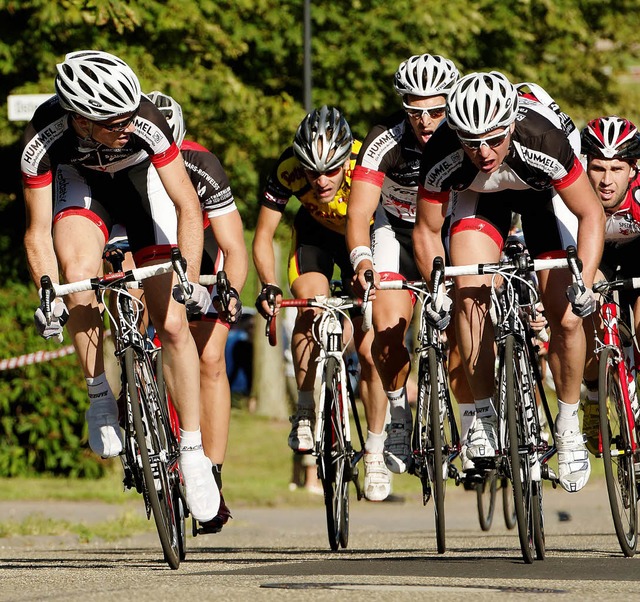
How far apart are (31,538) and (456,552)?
3450 mm

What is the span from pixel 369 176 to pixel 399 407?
1.47m

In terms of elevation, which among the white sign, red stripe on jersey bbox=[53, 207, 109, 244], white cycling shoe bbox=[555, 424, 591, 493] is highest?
the white sign

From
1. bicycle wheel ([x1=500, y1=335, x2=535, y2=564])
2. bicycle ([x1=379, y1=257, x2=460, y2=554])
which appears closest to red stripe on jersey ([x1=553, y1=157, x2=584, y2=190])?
bicycle wheel ([x1=500, y1=335, x2=535, y2=564])

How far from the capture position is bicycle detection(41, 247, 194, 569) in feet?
25.6

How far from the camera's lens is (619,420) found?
29.2 feet

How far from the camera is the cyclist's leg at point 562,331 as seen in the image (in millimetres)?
8570

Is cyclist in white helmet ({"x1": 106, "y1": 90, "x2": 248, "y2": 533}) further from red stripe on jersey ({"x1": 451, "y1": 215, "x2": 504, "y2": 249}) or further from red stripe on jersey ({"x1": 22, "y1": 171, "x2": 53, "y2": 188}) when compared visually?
red stripe on jersey ({"x1": 451, "y1": 215, "x2": 504, "y2": 249})

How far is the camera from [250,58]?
1861 cm

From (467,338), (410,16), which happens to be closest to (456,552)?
(467,338)

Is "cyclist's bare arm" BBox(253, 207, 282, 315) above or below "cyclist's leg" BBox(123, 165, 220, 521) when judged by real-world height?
above

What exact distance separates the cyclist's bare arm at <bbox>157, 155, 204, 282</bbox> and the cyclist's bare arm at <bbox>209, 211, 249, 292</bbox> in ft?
3.12

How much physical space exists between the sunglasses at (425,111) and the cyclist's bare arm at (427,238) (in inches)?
39.9

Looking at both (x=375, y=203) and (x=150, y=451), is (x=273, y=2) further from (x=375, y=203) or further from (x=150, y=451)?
(x=150, y=451)

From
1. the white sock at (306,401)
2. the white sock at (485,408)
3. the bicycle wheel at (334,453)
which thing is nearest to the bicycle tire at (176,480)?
the bicycle wheel at (334,453)
